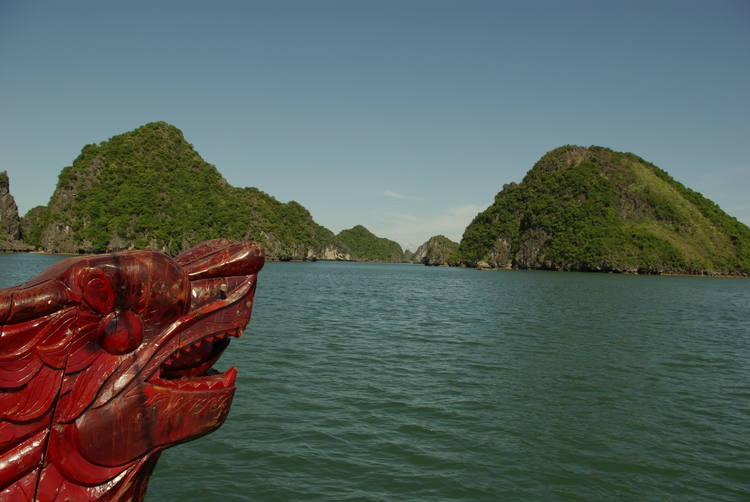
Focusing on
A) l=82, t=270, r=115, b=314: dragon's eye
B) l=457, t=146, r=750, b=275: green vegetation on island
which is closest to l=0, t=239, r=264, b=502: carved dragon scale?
l=82, t=270, r=115, b=314: dragon's eye

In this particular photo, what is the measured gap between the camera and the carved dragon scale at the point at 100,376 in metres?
1.63

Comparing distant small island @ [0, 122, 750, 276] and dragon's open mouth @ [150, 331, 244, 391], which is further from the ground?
distant small island @ [0, 122, 750, 276]

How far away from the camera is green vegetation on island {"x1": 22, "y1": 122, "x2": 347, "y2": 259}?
119 meters

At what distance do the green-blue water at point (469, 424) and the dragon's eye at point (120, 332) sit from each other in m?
4.63

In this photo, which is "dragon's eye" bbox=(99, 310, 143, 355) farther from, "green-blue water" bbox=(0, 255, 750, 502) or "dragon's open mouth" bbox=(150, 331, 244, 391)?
"green-blue water" bbox=(0, 255, 750, 502)

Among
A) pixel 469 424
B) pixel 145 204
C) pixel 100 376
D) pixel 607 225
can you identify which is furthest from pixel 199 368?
pixel 607 225

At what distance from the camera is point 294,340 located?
15.9 meters

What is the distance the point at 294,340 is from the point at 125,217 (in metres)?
121

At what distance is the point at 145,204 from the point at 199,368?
5390 inches

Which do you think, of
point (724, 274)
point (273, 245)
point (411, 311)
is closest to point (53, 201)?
point (273, 245)

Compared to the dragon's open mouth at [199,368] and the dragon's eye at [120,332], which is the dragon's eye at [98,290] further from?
the dragon's open mouth at [199,368]

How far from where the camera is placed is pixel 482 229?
197 meters

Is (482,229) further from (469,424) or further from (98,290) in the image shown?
(98,290)

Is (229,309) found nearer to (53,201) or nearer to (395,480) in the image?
(395,480)
